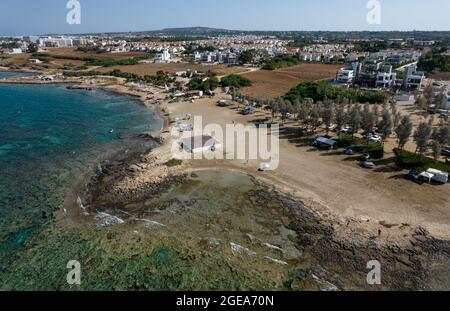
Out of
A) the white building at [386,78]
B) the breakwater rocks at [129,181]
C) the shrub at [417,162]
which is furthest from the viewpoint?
the white building at [386,78]

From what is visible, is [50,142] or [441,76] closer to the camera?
[50,142]

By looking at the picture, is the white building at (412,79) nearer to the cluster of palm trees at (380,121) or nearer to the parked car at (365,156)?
the cluster of palm trees at (380,121)

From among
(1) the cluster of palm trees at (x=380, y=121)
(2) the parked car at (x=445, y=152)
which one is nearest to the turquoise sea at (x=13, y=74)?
(1) the cluster of palm trees at (x=380, y=121)

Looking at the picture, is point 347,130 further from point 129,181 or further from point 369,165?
point 129,181

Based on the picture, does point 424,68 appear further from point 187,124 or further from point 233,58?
point 187,124

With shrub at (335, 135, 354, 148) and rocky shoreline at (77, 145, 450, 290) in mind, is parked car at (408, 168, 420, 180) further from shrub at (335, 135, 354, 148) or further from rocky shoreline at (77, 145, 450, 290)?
shrub at (335, 135, 354, 148)

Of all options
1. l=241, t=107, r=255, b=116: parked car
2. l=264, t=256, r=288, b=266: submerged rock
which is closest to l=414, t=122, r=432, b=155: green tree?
l=264, t=256, r=288, b=266: submerged rock

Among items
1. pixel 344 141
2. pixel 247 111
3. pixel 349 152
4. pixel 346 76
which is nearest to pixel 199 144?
pixel 247 111
